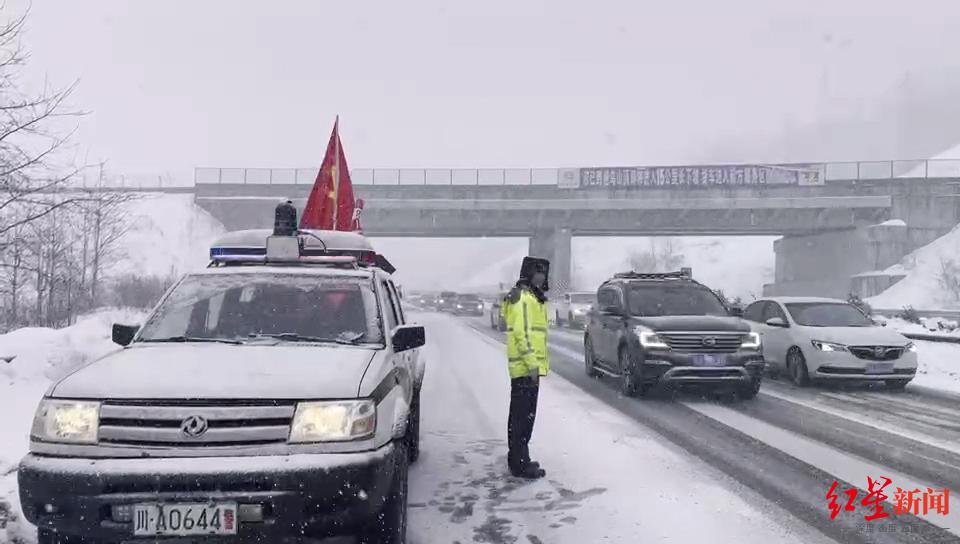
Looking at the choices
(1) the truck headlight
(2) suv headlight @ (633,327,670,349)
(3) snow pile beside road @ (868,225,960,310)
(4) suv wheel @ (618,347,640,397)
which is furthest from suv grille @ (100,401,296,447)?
(3) snow pile beside road @ (868,225,960,310)

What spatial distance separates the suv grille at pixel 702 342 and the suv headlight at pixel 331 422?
7.15m

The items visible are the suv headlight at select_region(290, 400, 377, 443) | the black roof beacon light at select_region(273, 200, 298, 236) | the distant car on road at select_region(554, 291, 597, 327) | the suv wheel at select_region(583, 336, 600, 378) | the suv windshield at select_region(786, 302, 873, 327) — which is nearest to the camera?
the suv headlight at select_region(290, 400, 377, 443)

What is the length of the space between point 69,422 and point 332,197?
28.1 feet

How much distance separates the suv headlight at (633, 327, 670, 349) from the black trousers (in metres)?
4.31

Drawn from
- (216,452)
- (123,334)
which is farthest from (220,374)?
(123,334)

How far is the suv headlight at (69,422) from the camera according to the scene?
3535 mm

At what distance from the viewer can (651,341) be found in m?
10.1

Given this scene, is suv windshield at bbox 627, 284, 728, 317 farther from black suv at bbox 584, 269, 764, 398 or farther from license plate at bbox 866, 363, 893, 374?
license plate at bbox 866, 363, 893, 374

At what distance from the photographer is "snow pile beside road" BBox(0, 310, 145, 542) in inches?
210

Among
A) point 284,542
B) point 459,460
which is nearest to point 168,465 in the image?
point 284,542

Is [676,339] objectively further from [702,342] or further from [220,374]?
[220,374]

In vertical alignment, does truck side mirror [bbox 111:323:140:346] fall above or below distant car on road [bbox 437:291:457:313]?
above

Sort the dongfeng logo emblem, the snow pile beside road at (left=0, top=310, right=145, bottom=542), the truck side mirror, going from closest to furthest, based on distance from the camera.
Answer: the dongfeng logo emblem
the truck side mirror
the snow pile beside road at (left=0, top=310, right=145, bottom=542)

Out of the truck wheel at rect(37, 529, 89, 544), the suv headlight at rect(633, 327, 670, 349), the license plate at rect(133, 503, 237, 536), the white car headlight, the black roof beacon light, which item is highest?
the black roof beacon light
